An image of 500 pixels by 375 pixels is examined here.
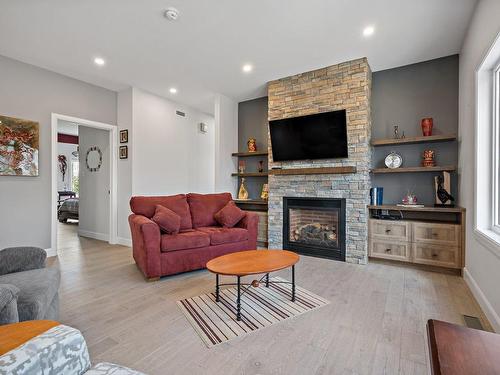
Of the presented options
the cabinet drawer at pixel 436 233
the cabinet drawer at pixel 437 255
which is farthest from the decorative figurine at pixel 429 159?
the cabinet drawer at pixel 437 255

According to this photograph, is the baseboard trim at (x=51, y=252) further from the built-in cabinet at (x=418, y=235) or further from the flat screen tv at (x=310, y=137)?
the built-in cabinet at (x=418, y=235)

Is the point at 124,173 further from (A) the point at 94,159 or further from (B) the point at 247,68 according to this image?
(B) the point at 247,68

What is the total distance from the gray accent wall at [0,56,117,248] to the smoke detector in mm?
2500

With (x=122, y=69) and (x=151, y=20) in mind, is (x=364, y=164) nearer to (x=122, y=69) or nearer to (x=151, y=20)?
(x=151, y=20)

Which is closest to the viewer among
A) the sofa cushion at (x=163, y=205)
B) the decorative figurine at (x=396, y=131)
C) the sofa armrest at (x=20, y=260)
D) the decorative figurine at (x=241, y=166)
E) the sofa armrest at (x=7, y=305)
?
the sofa armrest at (x=7, y=305)

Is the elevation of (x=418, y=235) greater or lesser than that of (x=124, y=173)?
lesser

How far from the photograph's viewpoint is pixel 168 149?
5266 mm

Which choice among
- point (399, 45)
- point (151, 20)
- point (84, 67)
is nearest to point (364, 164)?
point (399, 45)

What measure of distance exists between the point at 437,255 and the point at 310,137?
2.22 metres

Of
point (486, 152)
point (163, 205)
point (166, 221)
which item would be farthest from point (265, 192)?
point (486, 152)

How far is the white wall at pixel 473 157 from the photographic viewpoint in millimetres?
2002

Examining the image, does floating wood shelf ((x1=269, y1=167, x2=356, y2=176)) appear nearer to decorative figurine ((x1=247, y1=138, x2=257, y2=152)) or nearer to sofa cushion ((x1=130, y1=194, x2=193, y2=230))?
decorative figurine ((x1=247, y1=138, x2=257, y2=152))

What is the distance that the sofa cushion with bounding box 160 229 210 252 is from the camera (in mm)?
2986

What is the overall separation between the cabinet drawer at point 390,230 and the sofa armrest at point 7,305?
367 cm
